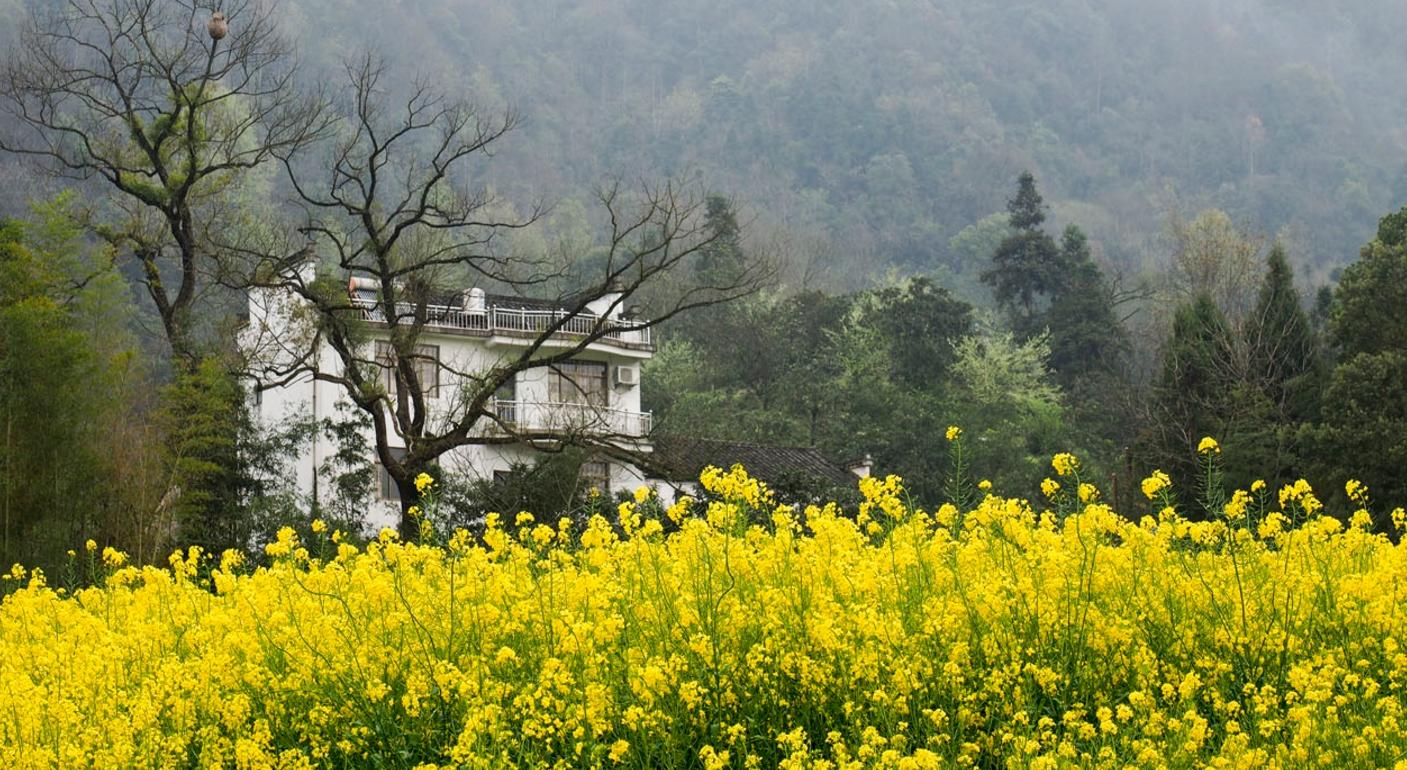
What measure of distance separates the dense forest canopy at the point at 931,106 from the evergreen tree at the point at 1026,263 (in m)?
11.2

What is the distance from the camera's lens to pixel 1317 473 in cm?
2628

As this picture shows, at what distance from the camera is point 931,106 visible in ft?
328

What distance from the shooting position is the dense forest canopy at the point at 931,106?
278 feet

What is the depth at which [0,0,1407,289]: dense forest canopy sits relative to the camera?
84750 millimetres

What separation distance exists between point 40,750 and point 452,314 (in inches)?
1105

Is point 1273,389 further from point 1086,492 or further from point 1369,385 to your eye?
point 1086,492

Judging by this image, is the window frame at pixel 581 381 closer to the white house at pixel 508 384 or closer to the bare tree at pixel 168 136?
the white house at pixel 508 384

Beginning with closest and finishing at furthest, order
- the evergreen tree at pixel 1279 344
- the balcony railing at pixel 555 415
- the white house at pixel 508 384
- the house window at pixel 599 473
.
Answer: the white house at pixel 508 384, the house window at pixel 599 473, the evergreen tree at pixel 1279 344, the balcony railing at pixel 555 415

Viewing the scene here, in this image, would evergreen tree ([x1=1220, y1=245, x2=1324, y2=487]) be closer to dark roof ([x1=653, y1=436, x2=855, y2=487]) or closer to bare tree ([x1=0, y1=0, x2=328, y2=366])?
dark roof ([x1=653, y1=436, x2=855, y2=487])

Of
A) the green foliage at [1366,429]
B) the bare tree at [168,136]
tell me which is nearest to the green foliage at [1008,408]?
the green foliage at [1366,429]

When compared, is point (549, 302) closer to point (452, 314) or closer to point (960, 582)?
point (452, 314)

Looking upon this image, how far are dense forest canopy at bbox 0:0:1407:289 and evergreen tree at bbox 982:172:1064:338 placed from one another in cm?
1118


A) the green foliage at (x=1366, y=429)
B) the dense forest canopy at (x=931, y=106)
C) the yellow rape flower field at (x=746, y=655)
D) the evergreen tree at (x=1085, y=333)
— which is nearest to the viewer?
the yellow rape flower field at (x=746, y=655)

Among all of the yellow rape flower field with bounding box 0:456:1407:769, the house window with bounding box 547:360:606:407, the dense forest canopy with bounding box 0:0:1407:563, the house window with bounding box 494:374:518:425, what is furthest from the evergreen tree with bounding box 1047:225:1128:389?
the yellow rape flower field with bounding box 0:456:1407:769
